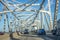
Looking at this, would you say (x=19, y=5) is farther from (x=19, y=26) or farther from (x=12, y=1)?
(x=19, y=26)

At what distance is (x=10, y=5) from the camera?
155 ft

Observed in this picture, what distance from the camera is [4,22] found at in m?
55.1

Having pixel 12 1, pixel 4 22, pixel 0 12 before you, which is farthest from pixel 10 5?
pixel 4 22

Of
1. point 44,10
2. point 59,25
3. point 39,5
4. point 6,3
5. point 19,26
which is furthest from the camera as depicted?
point 19,26

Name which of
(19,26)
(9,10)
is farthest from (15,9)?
(19,26)

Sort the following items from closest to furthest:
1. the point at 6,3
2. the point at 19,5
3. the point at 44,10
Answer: the point at 6,3 < the point at 19,5 < the point at 44,10

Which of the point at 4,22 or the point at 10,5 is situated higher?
the point at 10,5

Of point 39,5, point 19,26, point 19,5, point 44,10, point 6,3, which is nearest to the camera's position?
point 6,3

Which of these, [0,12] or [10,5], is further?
[0,12]

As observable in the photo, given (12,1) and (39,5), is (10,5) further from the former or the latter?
(39,5)

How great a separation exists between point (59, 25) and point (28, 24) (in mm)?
79947

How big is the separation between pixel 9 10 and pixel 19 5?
3.84m

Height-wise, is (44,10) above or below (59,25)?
above

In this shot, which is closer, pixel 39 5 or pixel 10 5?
pixel 10 5
